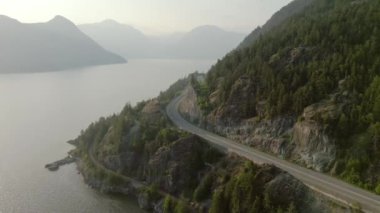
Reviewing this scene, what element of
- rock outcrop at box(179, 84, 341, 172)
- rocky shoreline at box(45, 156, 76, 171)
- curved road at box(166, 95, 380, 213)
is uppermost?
rock outcrop at box(179, 84, 341, 172)

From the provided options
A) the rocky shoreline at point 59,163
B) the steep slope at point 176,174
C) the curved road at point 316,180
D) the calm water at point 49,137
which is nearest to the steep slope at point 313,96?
the curved road at point 316,180

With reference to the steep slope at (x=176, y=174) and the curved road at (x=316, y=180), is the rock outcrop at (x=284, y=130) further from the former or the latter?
the steep slope at (x=176, y=174)

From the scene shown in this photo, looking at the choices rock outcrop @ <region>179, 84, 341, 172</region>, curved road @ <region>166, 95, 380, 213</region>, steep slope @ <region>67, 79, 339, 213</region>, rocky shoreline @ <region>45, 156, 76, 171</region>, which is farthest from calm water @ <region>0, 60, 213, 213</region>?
rock outcrop @ <region>179, 84, 341, 172</region>

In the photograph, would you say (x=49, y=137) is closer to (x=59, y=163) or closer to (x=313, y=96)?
(x=59, y=163)

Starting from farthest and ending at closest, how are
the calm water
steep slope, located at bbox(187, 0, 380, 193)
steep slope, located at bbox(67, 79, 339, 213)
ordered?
the calm water
steep slope, located at bbox(187, 0, 380, 193)
steep slope, located at bbox(67, 79, 339, 213)

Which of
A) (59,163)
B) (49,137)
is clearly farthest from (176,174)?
(49,137)

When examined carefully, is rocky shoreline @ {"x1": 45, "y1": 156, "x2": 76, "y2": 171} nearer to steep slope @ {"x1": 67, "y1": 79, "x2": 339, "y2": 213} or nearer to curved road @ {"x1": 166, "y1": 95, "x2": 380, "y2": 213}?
steep slope @ {"x1": 67, "y1": 79, "x2": 339, "y2": 213}

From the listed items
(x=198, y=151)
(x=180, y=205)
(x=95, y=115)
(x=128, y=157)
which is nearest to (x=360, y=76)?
(x=198, y=151)
